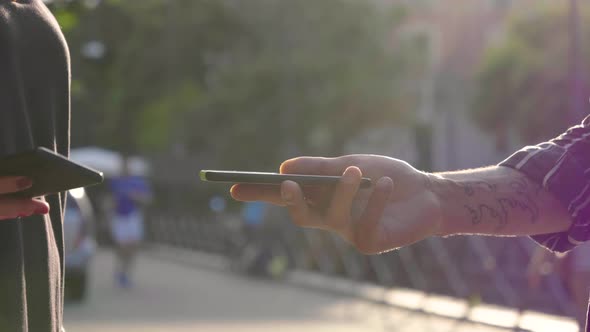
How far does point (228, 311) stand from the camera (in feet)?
47.9

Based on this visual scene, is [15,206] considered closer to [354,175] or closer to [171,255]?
[354,175]

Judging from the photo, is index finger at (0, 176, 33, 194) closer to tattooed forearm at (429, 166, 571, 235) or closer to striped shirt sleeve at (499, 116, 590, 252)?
tattooed forearm at (429, 166, 571, 235)

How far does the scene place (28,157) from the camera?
1.93 meters

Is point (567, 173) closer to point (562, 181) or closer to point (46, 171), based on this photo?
point (562, 181)

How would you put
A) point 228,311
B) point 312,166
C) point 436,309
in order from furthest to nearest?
point 436,309 → point 228,311 → point 312,166

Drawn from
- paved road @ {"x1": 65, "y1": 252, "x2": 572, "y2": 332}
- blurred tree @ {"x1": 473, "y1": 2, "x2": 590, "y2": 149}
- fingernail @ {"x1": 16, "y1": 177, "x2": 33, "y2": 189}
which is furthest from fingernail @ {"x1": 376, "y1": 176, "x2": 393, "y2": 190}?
blurred tree @ {"x1": 473, "y1": 2, "x2": 590, "y2": 149}

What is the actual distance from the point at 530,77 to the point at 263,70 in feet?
29.4

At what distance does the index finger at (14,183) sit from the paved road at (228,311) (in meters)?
10.4

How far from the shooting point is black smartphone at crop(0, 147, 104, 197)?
1.93 metres

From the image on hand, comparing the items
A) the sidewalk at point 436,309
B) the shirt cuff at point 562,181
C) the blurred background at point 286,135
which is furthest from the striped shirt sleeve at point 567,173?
the sidewalk at point 436,309

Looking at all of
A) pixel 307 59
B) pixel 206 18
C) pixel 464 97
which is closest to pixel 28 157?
pixel 307 59

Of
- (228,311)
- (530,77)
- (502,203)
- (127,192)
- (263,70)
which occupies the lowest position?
(530,77)

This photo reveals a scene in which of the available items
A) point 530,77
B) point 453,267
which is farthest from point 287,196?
point 530,77

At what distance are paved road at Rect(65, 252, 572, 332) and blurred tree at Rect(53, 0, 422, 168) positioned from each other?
34.8 ft
